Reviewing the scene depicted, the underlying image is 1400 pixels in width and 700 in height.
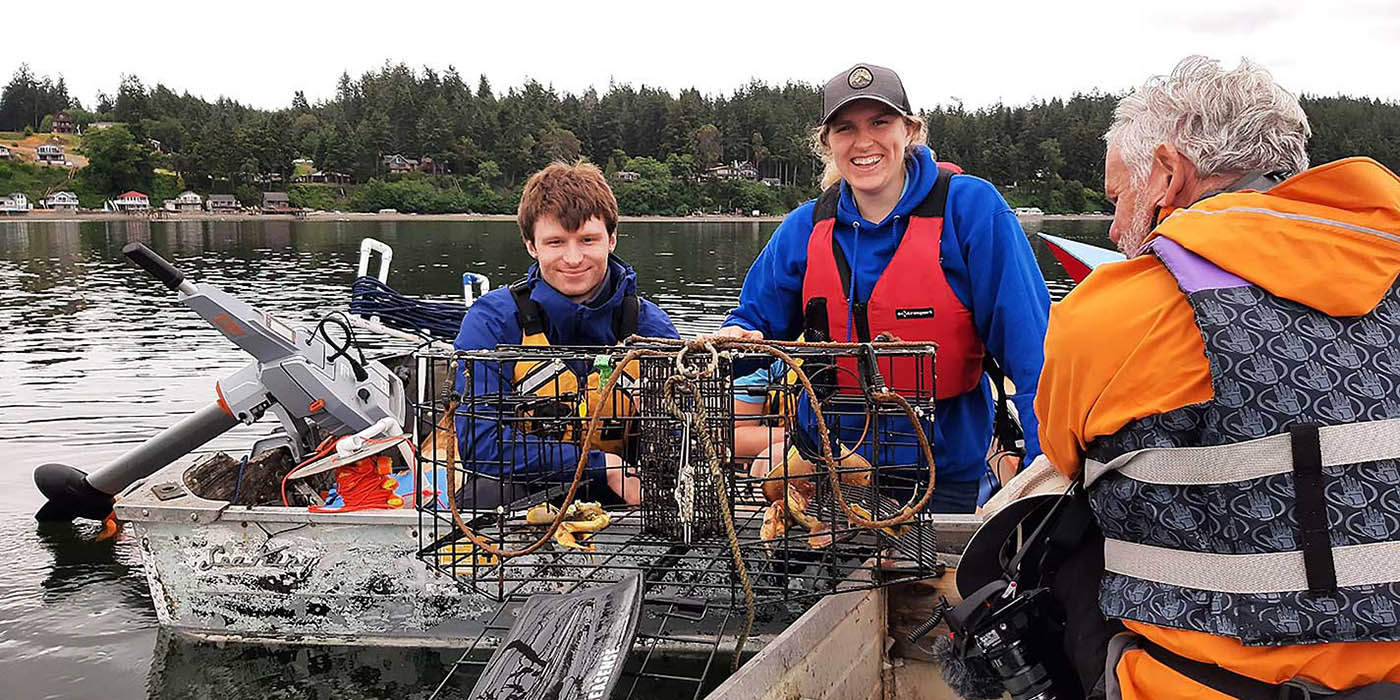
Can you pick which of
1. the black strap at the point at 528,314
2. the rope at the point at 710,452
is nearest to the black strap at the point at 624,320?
the black strap at the point at 528,314

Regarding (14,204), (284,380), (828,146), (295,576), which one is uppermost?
(14,204)

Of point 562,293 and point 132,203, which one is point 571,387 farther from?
point 132,203

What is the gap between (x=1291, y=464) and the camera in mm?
1766

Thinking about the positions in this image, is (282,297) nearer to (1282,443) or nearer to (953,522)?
(953,522)

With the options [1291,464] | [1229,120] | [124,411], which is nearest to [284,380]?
[1229,120]

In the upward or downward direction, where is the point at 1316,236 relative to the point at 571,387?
upward

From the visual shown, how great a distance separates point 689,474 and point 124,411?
37.0ft

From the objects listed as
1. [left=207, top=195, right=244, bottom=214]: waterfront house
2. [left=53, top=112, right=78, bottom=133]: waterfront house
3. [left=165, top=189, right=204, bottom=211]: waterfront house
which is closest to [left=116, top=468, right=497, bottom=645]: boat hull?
[left=207, top=195, right=244, bottom=214]: waterfront house

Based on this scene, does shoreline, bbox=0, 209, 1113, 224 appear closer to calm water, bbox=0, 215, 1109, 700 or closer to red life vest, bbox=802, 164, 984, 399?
calm water, bbox=0, 215, 1109, 700

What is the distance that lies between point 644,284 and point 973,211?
27.7 m

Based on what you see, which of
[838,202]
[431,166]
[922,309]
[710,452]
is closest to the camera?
[710,452]

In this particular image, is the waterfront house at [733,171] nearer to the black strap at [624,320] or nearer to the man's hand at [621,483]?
the black strap at [624,320]

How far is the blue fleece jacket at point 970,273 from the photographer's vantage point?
3480 mm

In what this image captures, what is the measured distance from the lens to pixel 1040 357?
11.2ft
